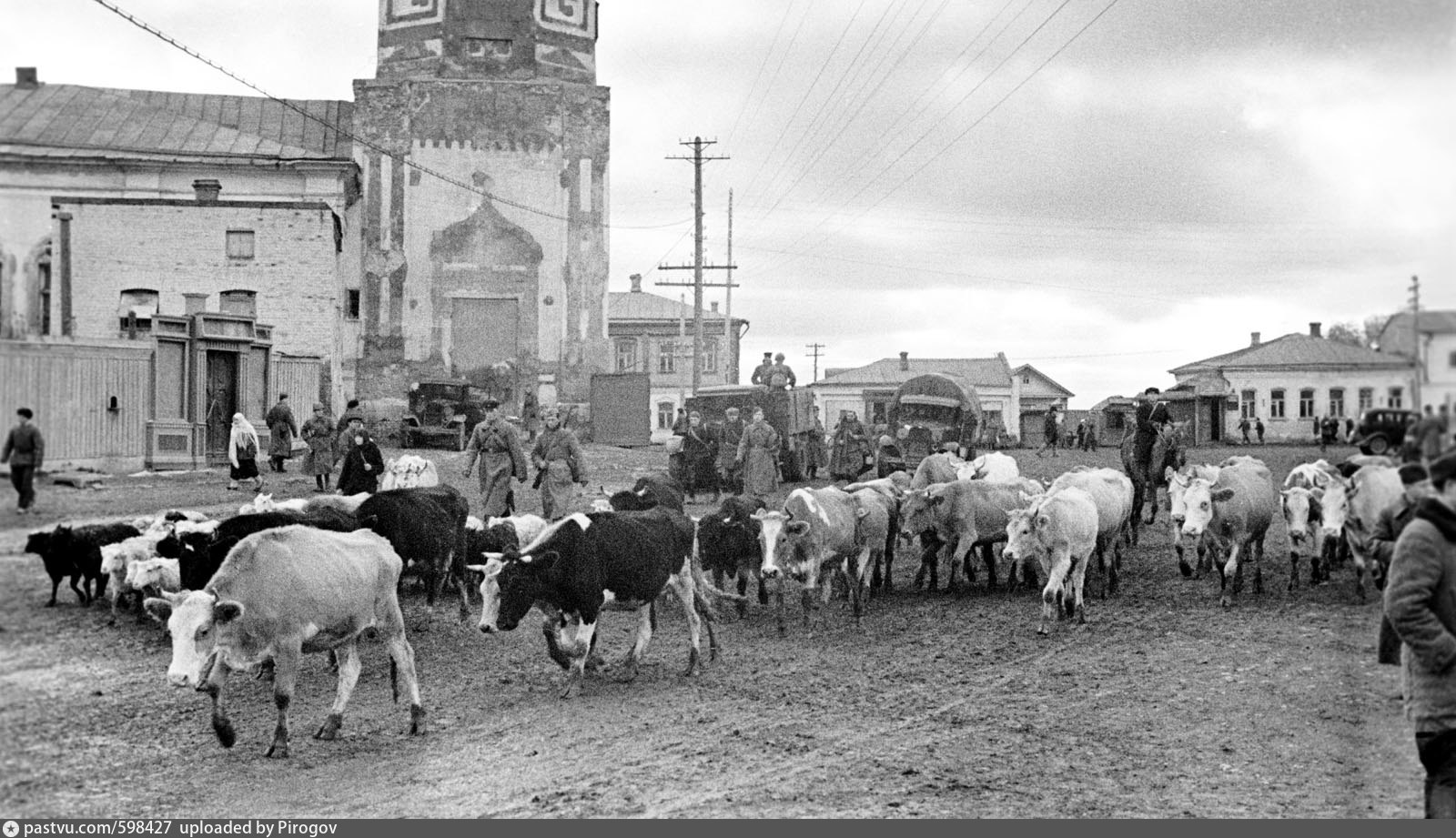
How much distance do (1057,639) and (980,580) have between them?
3.74 metres

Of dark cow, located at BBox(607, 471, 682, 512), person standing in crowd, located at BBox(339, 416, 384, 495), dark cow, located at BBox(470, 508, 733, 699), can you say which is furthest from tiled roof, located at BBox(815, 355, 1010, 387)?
person standing in crowd, located at BBox(339, 416, 384, 495)

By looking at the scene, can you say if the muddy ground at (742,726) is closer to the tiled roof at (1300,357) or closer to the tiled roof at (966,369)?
the tiled roof at (1300,357)

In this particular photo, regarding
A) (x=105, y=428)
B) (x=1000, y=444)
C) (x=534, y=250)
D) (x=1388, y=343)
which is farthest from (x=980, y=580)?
(x=534, y=250)

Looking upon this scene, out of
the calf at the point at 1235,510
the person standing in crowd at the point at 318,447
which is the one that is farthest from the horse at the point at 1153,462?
the person standing in crowd at the point at 318,447

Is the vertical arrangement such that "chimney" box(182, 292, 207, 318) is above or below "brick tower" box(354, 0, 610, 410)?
below

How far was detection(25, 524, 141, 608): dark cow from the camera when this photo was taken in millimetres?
5383

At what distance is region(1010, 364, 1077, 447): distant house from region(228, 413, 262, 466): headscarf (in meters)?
7.56

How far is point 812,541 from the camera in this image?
1168 cm

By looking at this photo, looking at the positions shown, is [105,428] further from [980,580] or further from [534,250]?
[534,250]

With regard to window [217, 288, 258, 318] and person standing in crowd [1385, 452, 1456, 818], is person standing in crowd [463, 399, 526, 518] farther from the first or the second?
person standing in crowd [1385, 452, 1456, 818]

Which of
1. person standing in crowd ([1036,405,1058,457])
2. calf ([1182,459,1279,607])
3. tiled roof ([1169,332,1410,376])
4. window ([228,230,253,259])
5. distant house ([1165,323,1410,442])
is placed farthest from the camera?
person standing in crowd ([1036,405,1058,457])

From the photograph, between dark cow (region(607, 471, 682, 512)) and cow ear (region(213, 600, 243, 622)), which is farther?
dark cow (region(607, 471, 682, 512))

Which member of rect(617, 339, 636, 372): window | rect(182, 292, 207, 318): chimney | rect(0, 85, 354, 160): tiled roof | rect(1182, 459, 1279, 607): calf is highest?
rect(617, 339, 636, 372): window

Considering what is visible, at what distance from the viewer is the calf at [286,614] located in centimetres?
668
